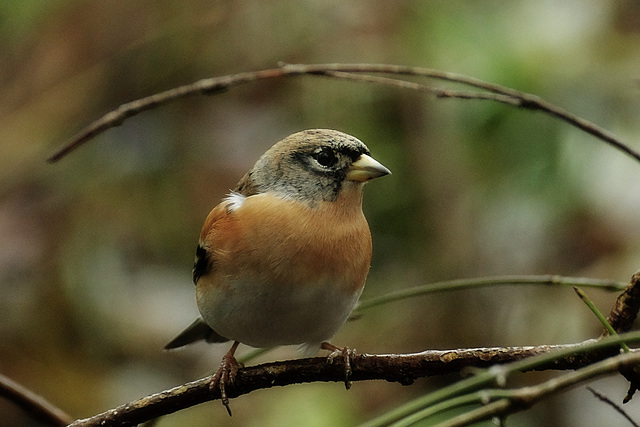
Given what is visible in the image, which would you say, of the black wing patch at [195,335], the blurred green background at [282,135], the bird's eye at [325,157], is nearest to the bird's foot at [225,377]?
the black wing patch at [195,335]

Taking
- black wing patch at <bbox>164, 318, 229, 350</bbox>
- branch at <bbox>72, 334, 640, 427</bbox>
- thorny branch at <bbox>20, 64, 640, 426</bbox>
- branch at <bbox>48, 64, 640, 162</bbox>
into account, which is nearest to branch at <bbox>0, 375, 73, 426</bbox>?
thorny branch at <bbox>20, 64, 640, 426</bbox>

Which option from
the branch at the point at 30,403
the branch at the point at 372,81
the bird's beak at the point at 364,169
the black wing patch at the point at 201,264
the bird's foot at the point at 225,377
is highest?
the branch at the point at 372,81

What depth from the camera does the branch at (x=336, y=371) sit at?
5.00 ft

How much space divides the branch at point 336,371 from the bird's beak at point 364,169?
2.21 ft

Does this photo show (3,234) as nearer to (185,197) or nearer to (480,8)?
(185,197)

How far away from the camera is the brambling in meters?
2.15

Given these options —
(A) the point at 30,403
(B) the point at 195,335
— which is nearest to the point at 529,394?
(A) the point at 30,403

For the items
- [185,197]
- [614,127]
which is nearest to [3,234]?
[185,197]

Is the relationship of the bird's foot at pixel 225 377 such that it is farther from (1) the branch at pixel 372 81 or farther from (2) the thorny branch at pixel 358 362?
(1) the branch at pixel 372 81

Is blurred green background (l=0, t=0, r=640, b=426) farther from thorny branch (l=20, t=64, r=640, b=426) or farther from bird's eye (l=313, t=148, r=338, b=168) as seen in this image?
thorny branch (l=20, t=64, r=640, b=426)

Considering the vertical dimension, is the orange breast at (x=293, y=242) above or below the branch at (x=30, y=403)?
above

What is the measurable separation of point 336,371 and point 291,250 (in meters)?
0.47

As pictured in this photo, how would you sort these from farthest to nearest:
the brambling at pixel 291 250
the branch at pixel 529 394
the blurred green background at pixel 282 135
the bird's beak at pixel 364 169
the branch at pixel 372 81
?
the blurred green background at pixel 282 135, the bird's beak at pixel 364 169, the brambling at pixel 291 250, the branch at pixel 372 81, the branch at pixel 529 394

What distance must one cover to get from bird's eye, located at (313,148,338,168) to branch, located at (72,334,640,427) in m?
0.75
